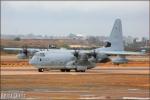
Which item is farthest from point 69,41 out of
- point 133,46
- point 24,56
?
point 133,46

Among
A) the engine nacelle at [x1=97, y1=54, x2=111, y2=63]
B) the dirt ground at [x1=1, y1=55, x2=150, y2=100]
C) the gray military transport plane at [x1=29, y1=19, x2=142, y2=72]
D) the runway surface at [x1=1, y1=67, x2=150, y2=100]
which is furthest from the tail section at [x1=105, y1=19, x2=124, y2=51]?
the dirt ground at [x1=1, y1=55, x2=150, y2=100]

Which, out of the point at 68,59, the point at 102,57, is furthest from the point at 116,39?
the point at 68,59

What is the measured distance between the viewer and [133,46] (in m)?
125

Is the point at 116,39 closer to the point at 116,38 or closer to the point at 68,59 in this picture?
the point at 116,38

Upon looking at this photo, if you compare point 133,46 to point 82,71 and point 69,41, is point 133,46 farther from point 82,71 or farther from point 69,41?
point 82,71

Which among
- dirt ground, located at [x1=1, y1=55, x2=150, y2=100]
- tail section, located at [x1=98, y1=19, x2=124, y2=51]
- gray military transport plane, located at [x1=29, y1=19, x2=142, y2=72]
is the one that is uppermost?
tail section, located at [x1=98, y1=19, x2=124, y2=51]

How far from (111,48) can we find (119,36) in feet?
10.7

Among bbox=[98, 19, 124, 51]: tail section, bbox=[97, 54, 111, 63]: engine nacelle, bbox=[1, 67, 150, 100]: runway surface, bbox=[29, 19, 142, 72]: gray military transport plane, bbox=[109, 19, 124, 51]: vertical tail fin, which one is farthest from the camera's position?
bbox=[109, 19, 124, 51]: vertical tail fin

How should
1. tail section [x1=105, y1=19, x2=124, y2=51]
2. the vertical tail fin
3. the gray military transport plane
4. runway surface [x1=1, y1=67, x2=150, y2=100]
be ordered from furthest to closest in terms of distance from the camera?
the vertical tail fin < tail section [x1=105, y1=19, x2=124, y2=51] < the gray military transport plane < runway surface [x1=1, y1=67, x2=150, y2=100]

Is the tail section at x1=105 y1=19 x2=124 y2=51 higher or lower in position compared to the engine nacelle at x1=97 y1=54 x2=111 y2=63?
higher

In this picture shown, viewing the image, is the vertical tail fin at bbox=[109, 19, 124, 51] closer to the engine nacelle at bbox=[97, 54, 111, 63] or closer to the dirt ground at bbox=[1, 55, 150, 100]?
the engine nacelle at bbox=[97, 54, 111, 63]

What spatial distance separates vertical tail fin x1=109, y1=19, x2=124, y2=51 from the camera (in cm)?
8781

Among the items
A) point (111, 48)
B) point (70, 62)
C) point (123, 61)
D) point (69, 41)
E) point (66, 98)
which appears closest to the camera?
point (66, 98)

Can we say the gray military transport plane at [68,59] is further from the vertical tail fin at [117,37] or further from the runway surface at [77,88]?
the runway surface at [77,88]
